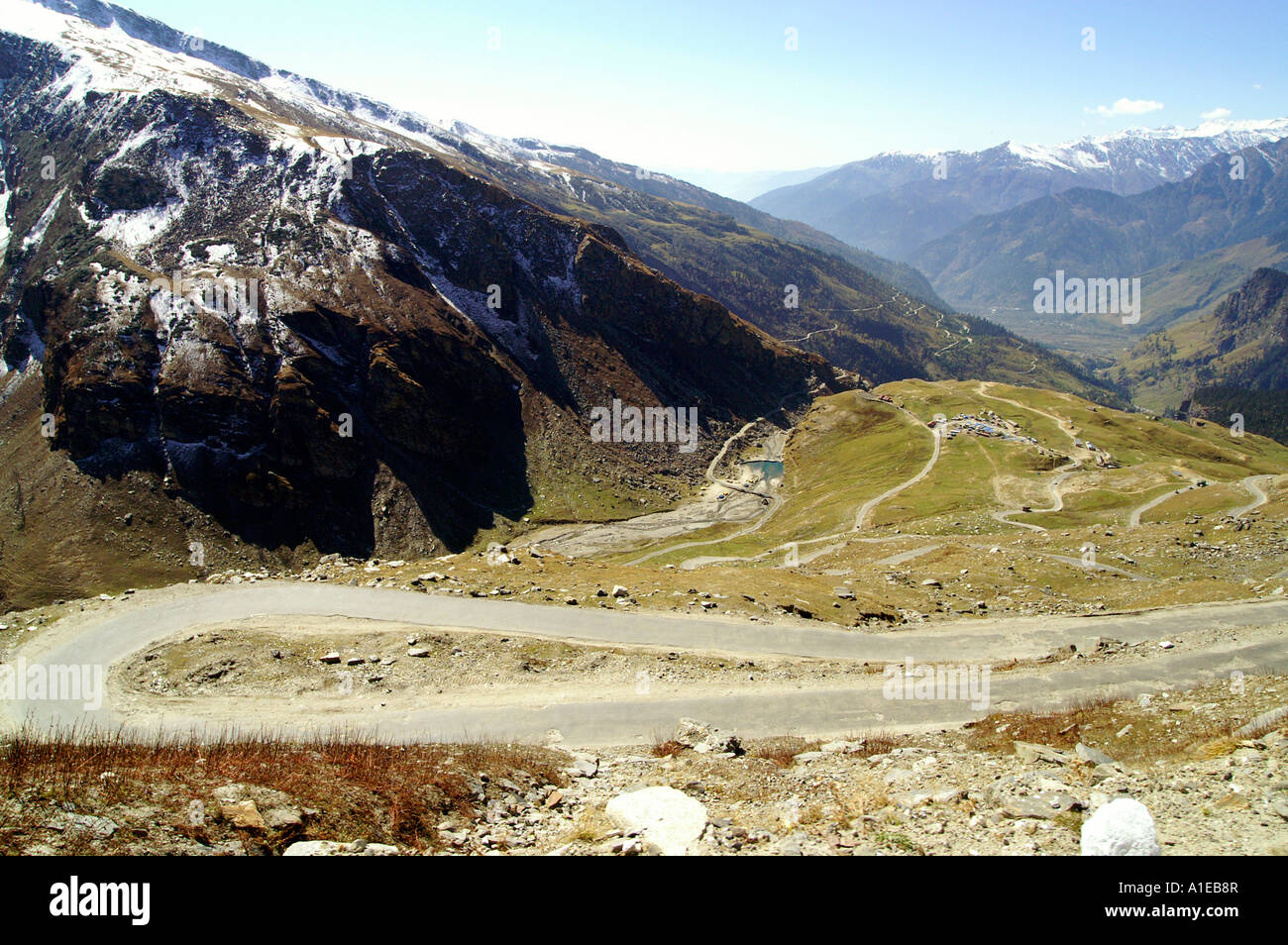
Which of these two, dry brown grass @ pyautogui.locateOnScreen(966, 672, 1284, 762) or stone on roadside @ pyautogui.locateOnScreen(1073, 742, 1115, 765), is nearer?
stone on roadside @ pyautogui.locateOnScreen(1073, 742, 1115, 765)

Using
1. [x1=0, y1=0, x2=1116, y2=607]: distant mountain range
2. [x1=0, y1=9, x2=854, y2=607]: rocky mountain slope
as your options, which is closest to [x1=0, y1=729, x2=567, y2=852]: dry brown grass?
[x1=0, y1=0, x2=1116, y2=607]: distant mountain range

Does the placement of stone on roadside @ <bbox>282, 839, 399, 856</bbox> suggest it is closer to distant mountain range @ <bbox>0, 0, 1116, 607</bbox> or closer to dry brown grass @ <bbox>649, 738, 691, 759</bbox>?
dry brown grass @ <bbox>649, 738, 691, 759</bbox>

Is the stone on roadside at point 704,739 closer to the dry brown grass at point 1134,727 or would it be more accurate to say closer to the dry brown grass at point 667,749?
the dry brown grass at point 667,749

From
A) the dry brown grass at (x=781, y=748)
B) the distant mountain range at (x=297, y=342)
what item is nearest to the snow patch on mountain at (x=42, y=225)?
the distant mountain range at (x=297, y=342)

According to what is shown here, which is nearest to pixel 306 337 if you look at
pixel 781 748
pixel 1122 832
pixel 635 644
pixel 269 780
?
pixel 635 644

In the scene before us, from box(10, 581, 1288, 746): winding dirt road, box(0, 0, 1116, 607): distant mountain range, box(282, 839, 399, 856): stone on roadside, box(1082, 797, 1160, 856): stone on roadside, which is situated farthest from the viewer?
box(0, 0, 1116, 607): distant mountain range

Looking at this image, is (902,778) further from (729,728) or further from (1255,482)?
(1255,482)

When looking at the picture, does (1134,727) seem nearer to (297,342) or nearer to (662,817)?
(662,817)
